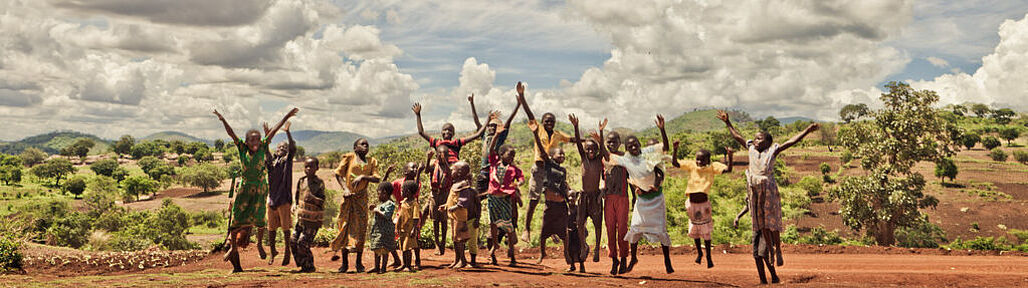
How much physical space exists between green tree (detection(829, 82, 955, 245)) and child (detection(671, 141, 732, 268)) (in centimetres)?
Answer: 1401

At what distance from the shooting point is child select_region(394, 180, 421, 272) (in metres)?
9.62

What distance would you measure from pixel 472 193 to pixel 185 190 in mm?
122325

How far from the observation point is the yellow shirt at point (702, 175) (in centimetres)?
904

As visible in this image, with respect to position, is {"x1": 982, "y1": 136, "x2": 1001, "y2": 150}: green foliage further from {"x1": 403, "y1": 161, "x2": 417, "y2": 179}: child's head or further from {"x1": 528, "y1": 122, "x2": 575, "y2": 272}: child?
{"x1": 403, "y1": 161, "x2": 417, "y2": 179}: child's head

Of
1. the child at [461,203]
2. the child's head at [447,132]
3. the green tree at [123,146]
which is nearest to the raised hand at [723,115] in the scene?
the child at [461,203]

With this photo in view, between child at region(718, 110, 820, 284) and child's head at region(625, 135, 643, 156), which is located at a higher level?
child's head at region(625, 135, 643, 156)

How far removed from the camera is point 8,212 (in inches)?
3049

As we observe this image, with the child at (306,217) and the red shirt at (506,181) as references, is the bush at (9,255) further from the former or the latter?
the red shirt at (506,181)

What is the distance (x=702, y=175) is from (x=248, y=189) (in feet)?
24.9

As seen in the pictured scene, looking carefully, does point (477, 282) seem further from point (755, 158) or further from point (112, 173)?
point (112, 173)

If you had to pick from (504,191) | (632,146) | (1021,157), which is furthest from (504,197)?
(1021,157)

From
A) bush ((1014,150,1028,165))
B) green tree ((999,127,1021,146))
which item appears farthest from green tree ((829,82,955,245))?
green tree ((999,127,1021,146))

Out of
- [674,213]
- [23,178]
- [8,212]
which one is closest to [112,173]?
[23,178]

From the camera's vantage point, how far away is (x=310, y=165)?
974 cm
